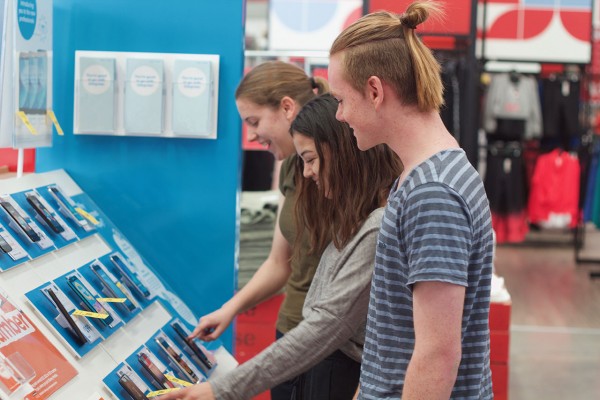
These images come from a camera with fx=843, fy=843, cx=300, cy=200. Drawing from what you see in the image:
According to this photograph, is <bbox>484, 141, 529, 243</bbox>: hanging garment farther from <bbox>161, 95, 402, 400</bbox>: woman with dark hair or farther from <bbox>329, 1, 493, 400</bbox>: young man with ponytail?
<bbox>329, 1, 493, 400</bbox>: young man with ponytail

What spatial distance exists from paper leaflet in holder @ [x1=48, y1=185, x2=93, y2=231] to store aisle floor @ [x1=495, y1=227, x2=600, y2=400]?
3243 millimetres

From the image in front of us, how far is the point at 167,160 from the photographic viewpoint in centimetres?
284

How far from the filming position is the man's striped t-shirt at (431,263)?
1.34m

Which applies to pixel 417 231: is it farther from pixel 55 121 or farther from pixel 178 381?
pixel 55 121

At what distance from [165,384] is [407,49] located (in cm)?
113

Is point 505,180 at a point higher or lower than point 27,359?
higher

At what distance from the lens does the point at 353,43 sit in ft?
4.88

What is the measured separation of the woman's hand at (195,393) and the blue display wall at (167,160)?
103 centimetres

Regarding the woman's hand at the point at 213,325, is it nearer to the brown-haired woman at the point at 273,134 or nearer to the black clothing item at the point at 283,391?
the brown-haired woman at the point at 273,134

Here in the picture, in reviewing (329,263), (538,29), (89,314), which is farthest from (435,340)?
(538,29)

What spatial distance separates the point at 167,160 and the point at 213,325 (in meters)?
0.62

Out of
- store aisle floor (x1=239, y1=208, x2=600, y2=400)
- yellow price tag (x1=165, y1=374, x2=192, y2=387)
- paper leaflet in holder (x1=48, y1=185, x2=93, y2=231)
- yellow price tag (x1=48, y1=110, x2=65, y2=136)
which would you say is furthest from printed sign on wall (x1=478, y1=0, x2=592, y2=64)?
yellow price tag (x1=165, y1=374, x2=192, y2=387)

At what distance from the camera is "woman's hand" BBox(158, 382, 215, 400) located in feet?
6.03

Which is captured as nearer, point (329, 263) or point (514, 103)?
point (329, 263)
